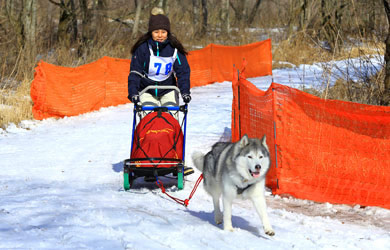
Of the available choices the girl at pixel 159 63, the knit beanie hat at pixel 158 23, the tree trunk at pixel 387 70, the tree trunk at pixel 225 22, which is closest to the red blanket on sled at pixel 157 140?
the girl at pixel 159 63

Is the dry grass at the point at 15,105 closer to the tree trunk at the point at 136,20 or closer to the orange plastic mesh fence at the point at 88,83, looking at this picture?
the orange plastic mesh fence at the point at 88,83

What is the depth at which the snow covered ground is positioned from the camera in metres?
4.15

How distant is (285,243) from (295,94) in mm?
2595

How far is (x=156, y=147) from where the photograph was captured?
20.2 ft

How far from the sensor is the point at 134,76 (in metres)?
6.72

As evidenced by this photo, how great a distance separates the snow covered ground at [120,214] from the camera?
415 centimetres

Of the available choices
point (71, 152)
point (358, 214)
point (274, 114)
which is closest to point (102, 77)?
point (71, 152)

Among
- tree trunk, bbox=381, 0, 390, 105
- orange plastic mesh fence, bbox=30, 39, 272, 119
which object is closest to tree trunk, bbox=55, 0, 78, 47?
orange plastic mesh fence, bbox=30, 39, 272, 119

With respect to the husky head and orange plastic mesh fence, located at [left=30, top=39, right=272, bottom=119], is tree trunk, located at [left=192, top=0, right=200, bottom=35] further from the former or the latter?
the husky head

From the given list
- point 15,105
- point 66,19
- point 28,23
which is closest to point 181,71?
point 15,105

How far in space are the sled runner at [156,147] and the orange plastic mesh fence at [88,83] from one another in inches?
240

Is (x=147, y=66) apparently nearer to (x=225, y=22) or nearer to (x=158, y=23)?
(x=158, y=23)

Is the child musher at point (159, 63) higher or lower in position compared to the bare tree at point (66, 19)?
lower

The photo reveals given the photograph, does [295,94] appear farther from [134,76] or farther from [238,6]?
[238,6]
